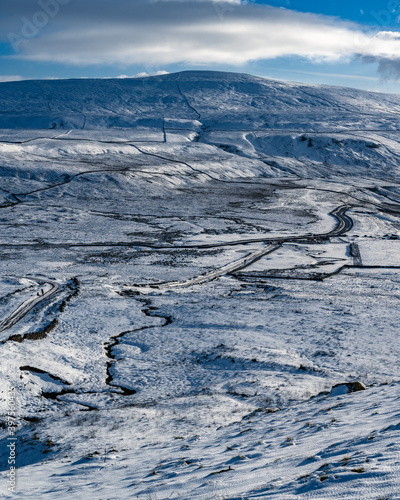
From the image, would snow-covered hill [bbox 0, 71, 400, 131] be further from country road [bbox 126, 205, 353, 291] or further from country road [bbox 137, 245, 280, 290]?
country road [bbox 137, 245, 280, 290]

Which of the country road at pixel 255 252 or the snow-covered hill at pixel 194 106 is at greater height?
the snow-covered hill at pixel 194 106

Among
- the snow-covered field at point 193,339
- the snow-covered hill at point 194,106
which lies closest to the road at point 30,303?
the snow-covered field at point 193,339

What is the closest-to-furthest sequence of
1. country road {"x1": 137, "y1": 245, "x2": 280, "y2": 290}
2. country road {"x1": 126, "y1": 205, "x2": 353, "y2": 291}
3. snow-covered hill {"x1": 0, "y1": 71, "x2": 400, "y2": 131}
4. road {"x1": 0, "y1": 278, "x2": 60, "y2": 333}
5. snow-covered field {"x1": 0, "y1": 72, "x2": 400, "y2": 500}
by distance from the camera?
snow-covered field {"x1": 0, "y1": 72, "x2": 400, "y2": 500}
road {"x1": 0, "y1": 278, "x2": 60, "y2": 333}
country road {"x1": 126, "y1": 205, "x2": 353, "y2": 291}
country road {"x1": 137, "y1": 245, "x2": 280, "y2": 290}
snow-covered hill {"x1": 0, "y1": 71, "x2": 400, "y2": 131}

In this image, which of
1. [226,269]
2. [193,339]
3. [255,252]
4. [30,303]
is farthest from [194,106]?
[193,339]

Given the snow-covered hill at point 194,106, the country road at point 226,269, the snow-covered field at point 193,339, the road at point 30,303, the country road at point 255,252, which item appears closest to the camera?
the snow-covered field at point 193,339

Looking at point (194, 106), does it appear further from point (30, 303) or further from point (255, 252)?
point (30, 303)

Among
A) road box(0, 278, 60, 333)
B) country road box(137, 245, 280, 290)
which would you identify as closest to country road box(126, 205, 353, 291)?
country road box(137, 245, 280, 290)

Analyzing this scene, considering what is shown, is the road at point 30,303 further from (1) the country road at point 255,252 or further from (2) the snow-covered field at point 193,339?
(1) the country road at point 255,252
